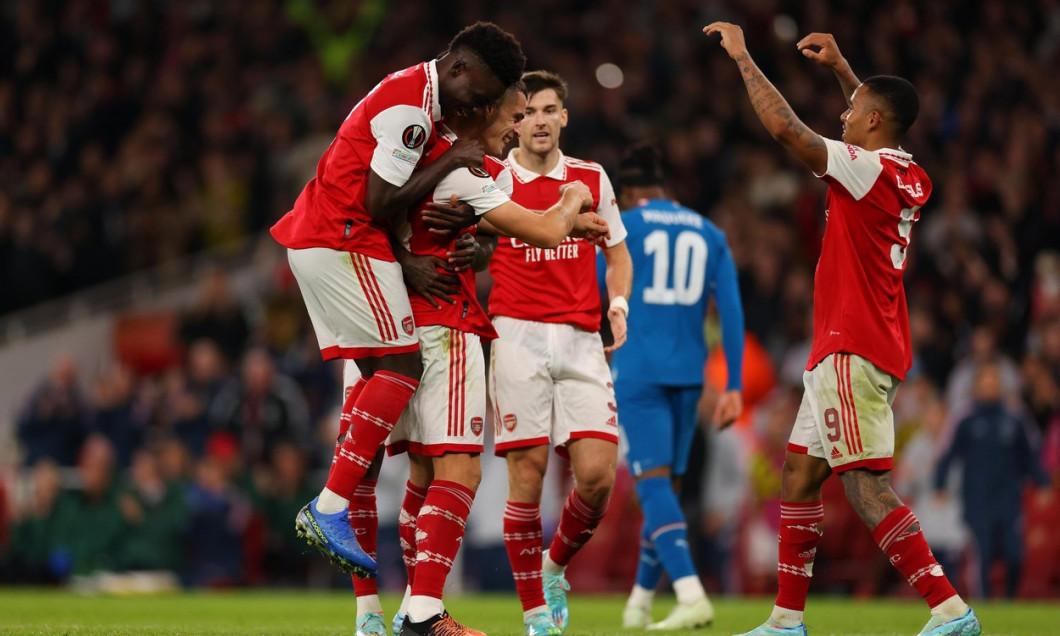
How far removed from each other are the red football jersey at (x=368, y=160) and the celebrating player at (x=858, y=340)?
4.64 feet

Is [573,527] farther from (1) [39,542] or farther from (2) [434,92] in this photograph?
(1) [39,542]

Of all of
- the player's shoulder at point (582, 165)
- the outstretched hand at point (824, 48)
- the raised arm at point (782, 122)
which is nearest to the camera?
the raised arm at point (782, 122)

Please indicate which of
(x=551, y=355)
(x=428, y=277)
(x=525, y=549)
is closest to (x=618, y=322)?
(x=551, y=355)

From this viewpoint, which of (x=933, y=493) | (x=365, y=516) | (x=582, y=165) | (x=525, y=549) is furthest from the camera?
(x=933, y=493)

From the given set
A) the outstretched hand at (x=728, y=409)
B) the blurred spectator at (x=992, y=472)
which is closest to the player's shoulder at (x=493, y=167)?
the outstretched hand at (x=728, y=409)

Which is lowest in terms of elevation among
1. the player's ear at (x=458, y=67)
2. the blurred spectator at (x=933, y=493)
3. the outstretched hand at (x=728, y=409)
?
the blurred spectator at (x=933, y=493)

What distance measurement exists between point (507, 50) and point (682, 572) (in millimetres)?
3679

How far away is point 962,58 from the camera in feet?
57.8

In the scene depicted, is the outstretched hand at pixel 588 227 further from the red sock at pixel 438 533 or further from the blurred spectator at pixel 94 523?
the blurred spectator at pixel 94 523

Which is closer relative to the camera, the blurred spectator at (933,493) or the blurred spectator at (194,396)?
the blurred spectator at (933,493)

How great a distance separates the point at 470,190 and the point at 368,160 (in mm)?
450

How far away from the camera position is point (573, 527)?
795cm

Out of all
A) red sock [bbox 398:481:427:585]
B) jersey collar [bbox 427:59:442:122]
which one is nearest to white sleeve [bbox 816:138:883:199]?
jersey collar [bbox 427:59:442:122]

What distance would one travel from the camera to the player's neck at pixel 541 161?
8.01 metres
